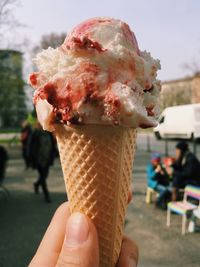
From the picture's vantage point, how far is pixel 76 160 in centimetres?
192

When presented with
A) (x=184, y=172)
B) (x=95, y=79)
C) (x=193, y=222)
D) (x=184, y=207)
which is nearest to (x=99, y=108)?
(x=95, y=79)

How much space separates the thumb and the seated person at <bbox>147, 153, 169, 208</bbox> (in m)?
6.15

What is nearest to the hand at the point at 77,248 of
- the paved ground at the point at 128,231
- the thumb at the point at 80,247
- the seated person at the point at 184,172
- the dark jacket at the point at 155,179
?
the thumb at the point at 80,247

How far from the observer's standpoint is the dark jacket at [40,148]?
8.02m

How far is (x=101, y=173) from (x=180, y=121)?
87.6ft

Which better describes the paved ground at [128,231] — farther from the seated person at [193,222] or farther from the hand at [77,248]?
the hand at [77,248]

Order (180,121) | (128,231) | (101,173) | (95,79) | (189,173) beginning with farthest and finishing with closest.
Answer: (180,121) < (189,173) < (128,231) < (101,173) < (95,79)

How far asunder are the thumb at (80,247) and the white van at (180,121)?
22939 mm

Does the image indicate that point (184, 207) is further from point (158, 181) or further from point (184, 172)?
point (158, 181)

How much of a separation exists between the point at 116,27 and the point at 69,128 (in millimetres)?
585

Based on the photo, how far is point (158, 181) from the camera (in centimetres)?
829

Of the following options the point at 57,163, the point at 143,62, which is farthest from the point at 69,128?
the point at 57,163

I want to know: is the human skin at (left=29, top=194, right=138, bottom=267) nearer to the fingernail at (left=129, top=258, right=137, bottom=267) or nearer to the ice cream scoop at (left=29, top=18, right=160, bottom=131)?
the fingernail at (left=129, top=258, right=137, bottom=267)

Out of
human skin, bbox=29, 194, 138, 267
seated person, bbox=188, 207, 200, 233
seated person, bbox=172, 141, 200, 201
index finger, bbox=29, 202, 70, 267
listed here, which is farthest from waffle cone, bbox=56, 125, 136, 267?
seated person, bbox=172, 141, 200, 201
